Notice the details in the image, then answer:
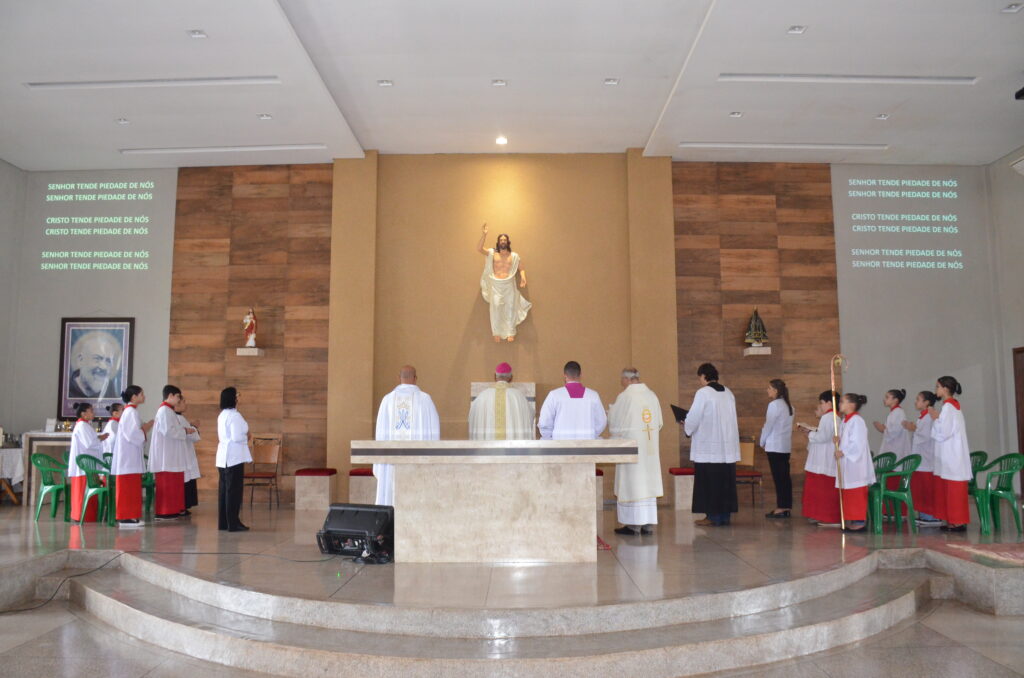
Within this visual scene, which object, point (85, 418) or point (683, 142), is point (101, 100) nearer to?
point (85, 418)

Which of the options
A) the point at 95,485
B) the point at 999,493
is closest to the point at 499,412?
the point at 95,485

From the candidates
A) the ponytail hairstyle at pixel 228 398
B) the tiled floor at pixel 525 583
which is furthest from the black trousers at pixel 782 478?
the ponytail hairstyle at pixel 228 398

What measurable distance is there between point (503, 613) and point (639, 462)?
2.88 meters

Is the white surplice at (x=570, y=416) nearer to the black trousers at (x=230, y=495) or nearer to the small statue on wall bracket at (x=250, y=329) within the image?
the black trousers at (x=230, y=495)

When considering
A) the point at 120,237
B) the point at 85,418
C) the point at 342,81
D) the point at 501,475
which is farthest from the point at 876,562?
the point at 120,237

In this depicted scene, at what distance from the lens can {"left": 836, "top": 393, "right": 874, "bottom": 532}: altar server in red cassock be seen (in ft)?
22.0

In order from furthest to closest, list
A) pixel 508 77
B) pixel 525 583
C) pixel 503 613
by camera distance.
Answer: pixel 508 77, pixel 525 583, pixel 503 613

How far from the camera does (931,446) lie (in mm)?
7352

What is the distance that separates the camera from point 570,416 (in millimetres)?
6594

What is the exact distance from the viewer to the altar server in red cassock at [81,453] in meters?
7.39

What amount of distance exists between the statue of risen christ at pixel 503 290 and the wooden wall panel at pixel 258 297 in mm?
2060

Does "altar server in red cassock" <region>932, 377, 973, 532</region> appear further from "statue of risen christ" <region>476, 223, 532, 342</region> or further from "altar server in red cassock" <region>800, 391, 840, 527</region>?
"statue of risen christ" <region>476, 223, 532, 342</region>

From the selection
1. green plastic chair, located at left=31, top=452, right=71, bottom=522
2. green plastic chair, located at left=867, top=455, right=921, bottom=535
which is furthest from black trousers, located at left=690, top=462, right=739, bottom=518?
green plastic chair, located at left=31, top=452, right=71, bottom=522

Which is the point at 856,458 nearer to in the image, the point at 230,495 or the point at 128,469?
Answer: the point at 230,495
